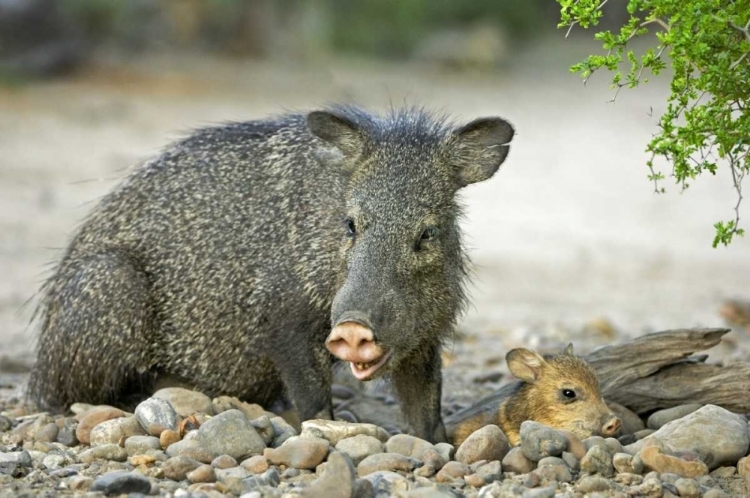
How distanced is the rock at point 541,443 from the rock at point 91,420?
206 cm

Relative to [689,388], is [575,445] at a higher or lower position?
lower

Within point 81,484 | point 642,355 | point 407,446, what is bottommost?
point 81,484

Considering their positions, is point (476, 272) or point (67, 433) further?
point (476, 272)

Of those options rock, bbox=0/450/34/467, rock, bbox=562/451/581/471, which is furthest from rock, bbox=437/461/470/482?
rock, bbox=0/450/34/467

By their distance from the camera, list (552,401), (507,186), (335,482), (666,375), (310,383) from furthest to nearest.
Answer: (507,186) → (666,375) → (310,383) → (552,401) → (335,482)

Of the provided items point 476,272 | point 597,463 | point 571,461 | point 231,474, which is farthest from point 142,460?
point 476,272

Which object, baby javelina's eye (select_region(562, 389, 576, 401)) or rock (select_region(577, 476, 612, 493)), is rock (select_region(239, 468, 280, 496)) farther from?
baby javelina's eye (select_region(562, 389, 576, 401))

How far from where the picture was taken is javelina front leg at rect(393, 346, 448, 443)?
5914 mm

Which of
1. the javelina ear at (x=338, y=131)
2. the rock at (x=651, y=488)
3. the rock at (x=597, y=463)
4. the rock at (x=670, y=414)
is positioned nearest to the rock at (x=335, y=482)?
the rock at (x=597, y=463)

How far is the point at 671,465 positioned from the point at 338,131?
2.32 m

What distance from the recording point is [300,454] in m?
4.78

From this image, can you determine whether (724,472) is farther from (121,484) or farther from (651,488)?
(121,484)

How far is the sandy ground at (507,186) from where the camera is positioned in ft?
33.9

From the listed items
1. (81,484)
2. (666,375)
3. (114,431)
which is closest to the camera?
(81,484)
